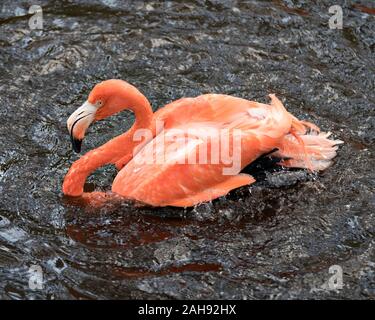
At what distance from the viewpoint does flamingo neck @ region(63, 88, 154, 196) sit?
6.08m

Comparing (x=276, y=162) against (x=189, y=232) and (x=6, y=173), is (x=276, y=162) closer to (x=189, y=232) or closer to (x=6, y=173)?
(x=189, y=232)

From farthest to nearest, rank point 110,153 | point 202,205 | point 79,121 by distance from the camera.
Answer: point 110,153
point 202,205
point 79,121

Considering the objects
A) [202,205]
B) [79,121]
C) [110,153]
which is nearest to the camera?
[79,121]

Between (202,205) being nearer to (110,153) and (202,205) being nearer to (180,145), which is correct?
(180,145)

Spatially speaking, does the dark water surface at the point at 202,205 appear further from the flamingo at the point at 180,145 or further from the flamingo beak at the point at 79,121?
the flamingo beak at the point at 79,121

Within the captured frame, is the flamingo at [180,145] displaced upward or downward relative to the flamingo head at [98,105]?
downward

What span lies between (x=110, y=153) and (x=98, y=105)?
0.44 m

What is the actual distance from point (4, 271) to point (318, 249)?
7.65 feet

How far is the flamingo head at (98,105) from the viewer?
5910 millimetres

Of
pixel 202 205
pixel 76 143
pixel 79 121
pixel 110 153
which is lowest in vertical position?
pixel 202 205

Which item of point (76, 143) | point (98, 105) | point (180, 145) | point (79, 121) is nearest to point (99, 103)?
point (98, 105)

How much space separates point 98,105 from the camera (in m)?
5.98

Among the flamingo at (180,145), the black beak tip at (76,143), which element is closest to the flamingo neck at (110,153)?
the flamingo at (180,145)

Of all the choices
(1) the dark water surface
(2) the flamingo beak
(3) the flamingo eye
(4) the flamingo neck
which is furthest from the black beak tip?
(1) the dark water surface
